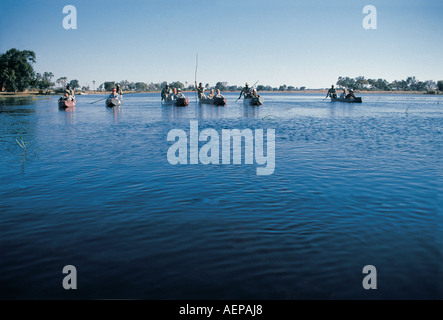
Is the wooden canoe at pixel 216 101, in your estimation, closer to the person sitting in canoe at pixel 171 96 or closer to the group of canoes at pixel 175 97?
the group of canoes at pixel 175 97

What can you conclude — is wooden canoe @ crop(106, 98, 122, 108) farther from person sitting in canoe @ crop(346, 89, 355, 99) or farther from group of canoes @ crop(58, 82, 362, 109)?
person sitting in canoe @ crop(346, 89, 355, 99)

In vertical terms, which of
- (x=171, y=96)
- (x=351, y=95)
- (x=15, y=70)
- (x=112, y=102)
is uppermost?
(x=15, y=70)

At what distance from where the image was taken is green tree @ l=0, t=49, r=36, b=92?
11262cm

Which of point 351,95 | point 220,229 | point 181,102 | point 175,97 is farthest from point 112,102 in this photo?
point 220,229

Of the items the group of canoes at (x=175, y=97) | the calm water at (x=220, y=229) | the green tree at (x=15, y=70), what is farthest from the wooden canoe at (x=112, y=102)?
the green tree at (x=15, y=70)

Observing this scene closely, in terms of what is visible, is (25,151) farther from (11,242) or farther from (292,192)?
(292,192)

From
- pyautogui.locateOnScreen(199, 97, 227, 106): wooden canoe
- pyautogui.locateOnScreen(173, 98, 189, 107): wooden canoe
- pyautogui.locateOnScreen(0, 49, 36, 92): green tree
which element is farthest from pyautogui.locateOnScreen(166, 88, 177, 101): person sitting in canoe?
pyautogui.locateOnScreen(0, 49, 36, 92): green tree

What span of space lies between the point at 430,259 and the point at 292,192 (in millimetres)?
4576

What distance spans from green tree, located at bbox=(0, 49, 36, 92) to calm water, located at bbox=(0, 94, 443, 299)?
382ft

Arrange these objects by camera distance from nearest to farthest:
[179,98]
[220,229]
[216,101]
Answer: [220,229], [179,98], [216,101]

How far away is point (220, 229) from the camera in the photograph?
7664 millimetres

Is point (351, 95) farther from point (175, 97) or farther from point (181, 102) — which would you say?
point (175, 97)

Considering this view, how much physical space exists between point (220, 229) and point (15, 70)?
5168 inches

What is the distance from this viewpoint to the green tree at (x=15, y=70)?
113 metres
